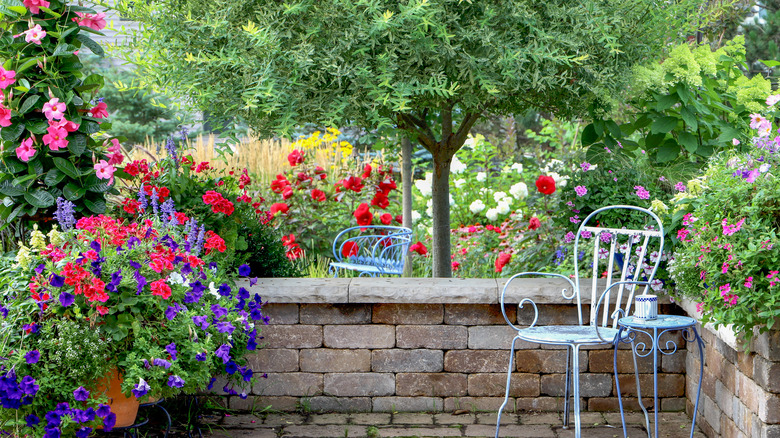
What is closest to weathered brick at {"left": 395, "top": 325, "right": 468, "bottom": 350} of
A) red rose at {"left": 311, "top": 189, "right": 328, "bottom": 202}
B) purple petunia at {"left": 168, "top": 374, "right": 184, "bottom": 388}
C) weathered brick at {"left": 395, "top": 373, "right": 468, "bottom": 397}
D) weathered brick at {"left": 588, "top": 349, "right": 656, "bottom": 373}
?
weathered brick at {"left": 395, "top": 373, "right": 468, "bottom": 397}

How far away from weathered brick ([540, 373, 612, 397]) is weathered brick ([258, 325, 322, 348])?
1.07m

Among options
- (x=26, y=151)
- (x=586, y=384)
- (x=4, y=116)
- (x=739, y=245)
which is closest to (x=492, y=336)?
(x=586, y=384)

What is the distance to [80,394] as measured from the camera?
2193 millimetres

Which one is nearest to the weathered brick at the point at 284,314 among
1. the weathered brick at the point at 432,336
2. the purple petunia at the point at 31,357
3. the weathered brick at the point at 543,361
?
the weathered brick at the point at 432,336

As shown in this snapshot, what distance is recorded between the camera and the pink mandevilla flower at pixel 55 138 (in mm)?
2752

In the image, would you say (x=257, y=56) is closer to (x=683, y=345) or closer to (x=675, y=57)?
(x=675, y=57)

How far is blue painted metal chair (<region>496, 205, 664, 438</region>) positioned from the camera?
104 inches

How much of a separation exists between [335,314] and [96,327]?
1168 millimetres

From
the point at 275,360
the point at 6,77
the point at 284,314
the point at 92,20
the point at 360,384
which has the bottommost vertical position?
the point at 360,384

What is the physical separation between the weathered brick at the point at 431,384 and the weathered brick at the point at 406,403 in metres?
0.02

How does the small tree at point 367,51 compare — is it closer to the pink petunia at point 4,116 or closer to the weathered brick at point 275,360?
the pink petunia at point 4,116

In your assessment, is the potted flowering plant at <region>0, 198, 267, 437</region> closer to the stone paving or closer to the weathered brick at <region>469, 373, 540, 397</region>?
the stone paving

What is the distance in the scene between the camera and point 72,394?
2.27m

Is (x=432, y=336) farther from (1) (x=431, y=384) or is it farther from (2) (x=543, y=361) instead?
(2) (x=543, y=361)
